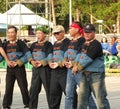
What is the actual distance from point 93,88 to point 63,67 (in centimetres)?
122

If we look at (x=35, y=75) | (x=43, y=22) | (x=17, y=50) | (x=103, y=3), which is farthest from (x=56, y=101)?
(x=103, y=3)

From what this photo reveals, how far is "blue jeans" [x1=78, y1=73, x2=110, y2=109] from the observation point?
9.50 meters

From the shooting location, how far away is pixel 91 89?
380 inches

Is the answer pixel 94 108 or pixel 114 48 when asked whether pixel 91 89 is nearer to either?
pixel 94 108

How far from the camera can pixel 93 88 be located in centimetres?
953

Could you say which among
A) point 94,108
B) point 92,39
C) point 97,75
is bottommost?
point 94,108

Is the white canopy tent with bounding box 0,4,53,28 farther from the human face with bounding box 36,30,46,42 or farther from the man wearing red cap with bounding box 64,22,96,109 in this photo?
the man wearing red cap with bounding box 64,22,96,109

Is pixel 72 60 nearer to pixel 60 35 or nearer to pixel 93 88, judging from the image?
pixel 60 35

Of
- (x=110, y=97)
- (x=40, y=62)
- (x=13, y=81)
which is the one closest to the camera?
(x=40, y=62)

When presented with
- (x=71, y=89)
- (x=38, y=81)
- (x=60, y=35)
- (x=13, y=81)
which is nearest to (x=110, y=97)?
(x=13, y=81)

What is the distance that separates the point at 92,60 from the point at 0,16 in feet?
74.6

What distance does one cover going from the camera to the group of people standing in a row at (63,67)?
9.52 m

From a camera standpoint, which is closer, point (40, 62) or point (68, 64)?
point (68, 64)

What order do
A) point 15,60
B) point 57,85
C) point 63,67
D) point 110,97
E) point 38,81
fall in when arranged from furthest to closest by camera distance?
point 110,97, point 15,60, point 38,81, point 57,85, point 63,67
